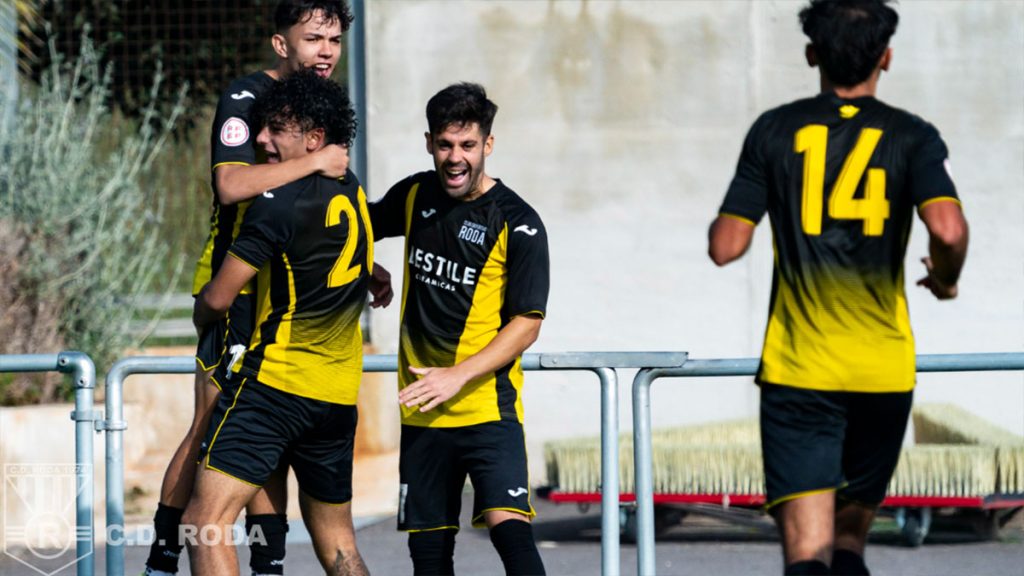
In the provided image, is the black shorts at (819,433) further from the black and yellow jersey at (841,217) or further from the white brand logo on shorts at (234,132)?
the white brand logo on shorts at (234,132)

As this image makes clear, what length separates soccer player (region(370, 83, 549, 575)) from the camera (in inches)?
192

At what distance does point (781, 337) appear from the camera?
159 inches

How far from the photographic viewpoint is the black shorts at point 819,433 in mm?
4004

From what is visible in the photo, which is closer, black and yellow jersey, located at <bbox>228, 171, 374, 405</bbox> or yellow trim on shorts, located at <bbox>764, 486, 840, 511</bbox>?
yellow trim on shorts, located at <bbox>764, 486, 840, 511</bbox>

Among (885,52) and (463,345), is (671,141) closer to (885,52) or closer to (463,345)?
(463,345)

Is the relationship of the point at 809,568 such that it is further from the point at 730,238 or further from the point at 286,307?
the point at 286,307

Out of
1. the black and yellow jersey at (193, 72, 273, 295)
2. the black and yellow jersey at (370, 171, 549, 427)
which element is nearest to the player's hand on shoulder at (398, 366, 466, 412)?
the black and yellow jersey at (370, 171, 549, 427)

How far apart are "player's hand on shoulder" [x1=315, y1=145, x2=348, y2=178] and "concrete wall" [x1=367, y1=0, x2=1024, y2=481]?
Result: 196 inches

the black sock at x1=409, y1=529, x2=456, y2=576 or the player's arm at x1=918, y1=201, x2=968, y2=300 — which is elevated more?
the player's arm at x1=918, y1=201, x2=968, y2=300

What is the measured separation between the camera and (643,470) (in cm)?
530

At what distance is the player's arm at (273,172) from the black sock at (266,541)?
1.12 m

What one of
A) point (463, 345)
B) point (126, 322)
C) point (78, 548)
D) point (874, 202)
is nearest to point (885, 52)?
point (874, 202)

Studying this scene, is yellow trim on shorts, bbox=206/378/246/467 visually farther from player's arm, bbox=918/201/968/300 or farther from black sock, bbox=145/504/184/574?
player's arm, bbox=918/201/968/300

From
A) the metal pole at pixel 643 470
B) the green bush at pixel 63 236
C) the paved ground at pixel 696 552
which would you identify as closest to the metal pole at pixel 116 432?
the metal pole at pixel 643 470
